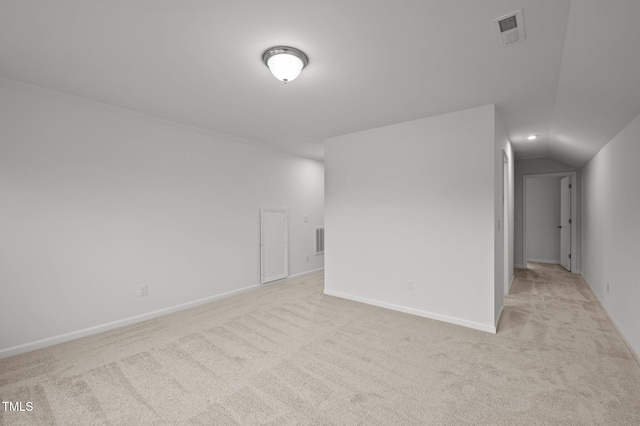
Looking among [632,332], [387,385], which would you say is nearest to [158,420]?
[387,385]

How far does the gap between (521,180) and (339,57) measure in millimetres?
6063

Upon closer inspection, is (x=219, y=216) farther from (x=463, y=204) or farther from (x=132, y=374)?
(x=463, y=204)

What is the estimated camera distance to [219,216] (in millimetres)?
4457

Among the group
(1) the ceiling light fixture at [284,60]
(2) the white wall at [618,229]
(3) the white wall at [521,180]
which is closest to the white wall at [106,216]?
(1) the ceiling light fixture at [284,60]

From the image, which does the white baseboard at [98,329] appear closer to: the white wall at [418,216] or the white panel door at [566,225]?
the white wall at [418,216]

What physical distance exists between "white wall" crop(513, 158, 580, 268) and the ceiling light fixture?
245 inches

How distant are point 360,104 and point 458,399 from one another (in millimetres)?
2852

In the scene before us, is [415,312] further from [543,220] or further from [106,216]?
[543,220]

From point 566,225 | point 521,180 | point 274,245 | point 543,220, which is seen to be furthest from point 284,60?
point 543,220

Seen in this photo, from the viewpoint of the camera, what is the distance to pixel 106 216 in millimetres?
3281

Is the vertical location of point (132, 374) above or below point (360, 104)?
below

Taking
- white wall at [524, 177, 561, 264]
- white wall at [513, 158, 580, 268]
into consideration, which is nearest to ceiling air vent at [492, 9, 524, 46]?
white wall at [513, 158, 580, 268]

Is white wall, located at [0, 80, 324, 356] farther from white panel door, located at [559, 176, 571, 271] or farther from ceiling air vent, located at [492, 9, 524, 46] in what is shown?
white panel door, located at [559, 176, 571, 271]

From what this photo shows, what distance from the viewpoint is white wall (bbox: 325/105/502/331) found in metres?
3.25
